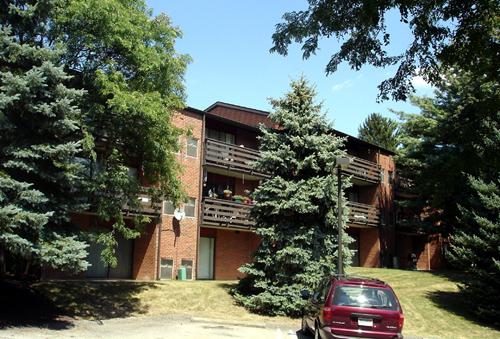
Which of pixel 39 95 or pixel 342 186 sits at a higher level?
pixel 39 95

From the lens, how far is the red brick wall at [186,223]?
25.0 m

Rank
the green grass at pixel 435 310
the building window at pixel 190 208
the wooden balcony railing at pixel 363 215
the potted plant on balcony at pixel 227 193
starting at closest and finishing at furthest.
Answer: the green grass at pixel 435 310 → the building window at pixel 190 208 → the potted plant on balcony at pixel 227 193 → the wooden balcony railing at pixel 363 215

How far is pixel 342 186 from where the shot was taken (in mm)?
19719

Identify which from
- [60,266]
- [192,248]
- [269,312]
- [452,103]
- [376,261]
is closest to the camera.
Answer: [60,266]

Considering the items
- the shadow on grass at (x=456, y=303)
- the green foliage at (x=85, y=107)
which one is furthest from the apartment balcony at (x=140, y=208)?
the shadow on grass at (x=456, y=303)

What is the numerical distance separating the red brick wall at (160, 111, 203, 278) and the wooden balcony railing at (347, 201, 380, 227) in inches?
440

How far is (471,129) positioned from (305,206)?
10.4 m

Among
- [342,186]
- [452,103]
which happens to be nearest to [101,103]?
[342,186]

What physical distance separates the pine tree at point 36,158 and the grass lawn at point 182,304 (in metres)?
2.82

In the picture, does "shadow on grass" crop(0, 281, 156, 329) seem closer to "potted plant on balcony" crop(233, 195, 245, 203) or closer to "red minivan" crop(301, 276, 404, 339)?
"red minivan" crop(301, 276, 404, 339)

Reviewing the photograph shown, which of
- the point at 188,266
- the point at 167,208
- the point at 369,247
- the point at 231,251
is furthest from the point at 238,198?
the point at 369,247

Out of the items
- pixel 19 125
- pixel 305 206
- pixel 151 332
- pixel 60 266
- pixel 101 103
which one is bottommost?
pixel 151 332

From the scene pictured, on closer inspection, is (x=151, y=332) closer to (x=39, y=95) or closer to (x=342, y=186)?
(x=39, y=95)

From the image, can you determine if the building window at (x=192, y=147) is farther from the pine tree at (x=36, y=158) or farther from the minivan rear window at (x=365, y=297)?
the minivan rear window at (x=365, y=297)
